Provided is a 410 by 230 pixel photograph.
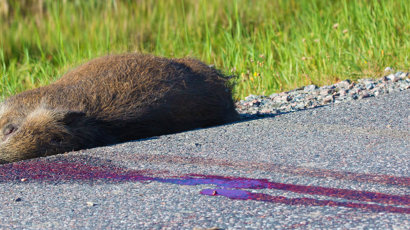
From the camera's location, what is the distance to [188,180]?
12.7ft

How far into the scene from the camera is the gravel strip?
6383mm

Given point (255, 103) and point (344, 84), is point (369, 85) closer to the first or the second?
point (344, 84)

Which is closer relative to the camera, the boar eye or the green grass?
the boar eye

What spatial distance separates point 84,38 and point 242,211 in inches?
246

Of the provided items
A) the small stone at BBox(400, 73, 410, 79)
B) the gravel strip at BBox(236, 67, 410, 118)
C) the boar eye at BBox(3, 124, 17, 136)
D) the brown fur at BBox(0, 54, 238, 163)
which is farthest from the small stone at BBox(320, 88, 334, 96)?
the boar eye at BBox(3, 124, 17, 136)

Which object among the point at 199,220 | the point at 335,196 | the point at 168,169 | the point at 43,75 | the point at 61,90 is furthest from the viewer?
the point at 43,75

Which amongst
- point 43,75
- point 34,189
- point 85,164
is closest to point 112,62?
point 85,164

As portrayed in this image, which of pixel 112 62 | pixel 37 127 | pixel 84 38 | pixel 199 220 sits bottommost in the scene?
pixel 199 220

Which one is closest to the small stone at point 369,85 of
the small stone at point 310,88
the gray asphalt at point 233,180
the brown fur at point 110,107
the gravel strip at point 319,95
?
the gravel strip at point 319,95

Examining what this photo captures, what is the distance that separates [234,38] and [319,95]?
2.25 meters

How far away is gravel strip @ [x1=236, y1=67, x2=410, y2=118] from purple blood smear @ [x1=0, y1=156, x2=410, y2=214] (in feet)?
7.41

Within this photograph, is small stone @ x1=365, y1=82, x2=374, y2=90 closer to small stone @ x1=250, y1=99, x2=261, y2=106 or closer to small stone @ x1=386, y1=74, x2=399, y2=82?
small stone @ x1=386, y1=74, x2=399, y2=82

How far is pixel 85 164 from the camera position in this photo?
14.6ft

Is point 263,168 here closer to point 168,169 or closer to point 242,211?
point 168,169
